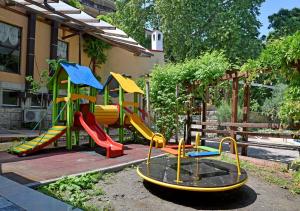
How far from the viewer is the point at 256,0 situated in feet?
98.4

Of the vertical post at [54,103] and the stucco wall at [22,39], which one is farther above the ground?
the stucco wall at [22,39]

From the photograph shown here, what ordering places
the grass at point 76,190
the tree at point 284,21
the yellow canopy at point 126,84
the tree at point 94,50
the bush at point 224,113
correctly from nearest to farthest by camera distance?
the grass at point 76,190 < the yellow canopy at point 126,84 < the tree at point 94,50 < the bush at point 224,113 < the tree at point 284,21

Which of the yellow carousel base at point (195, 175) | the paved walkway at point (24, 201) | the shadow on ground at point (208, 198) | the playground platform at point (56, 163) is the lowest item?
the shadow on ground at point (208, 198)

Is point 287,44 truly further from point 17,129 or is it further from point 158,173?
point 17,129

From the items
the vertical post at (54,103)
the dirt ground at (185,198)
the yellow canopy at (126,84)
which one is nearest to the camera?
the dirt ground at (185,198)

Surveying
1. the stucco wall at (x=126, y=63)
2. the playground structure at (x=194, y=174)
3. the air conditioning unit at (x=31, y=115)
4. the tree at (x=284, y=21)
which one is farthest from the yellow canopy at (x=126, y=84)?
the tree at (x=284, y=21)

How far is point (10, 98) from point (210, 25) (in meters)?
18.9

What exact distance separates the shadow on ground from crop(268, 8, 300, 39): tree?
29.5m

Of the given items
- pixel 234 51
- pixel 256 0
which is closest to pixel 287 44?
pixel 234 51

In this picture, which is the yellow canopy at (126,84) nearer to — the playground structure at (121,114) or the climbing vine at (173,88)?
the playground structure at (121,114)

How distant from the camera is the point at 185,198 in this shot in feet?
19.8

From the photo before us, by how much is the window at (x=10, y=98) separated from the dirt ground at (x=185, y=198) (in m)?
9.58

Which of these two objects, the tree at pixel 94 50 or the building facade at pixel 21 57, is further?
the tree at pixel 94 50

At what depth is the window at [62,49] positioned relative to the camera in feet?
56.4
